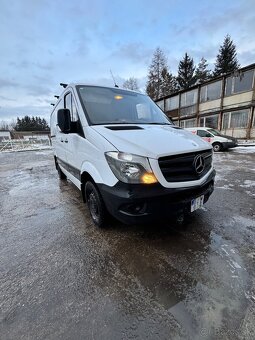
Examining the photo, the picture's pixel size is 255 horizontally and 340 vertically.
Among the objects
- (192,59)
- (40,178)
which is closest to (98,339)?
(40,178)

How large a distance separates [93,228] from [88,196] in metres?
0.52

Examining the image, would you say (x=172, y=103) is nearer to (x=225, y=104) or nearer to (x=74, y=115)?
(x=225, y=104)

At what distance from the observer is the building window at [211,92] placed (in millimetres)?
19219

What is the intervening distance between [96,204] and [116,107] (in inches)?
66.8

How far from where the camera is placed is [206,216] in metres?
3.39

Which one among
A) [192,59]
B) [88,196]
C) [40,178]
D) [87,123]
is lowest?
[40,178]

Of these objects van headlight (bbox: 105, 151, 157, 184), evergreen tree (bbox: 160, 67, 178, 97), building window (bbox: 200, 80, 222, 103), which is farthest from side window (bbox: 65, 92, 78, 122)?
evergreen tree (bbox: 160, 67, 178, 97)

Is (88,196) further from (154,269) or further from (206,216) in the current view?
(206,216)

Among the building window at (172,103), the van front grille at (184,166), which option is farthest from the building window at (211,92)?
the van front grille at (184,166)

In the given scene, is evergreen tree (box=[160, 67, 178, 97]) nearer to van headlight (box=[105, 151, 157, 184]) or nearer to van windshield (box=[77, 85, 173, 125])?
van windshield (box=[77, 85, 173, 125])

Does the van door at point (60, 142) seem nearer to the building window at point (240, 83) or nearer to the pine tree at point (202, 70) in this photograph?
the building window at point (240, 83)

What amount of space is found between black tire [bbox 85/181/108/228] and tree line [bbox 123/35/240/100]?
36.0m

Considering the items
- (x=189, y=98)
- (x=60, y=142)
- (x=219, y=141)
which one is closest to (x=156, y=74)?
(x=189, y=98)

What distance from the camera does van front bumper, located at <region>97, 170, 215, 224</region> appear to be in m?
2.15
